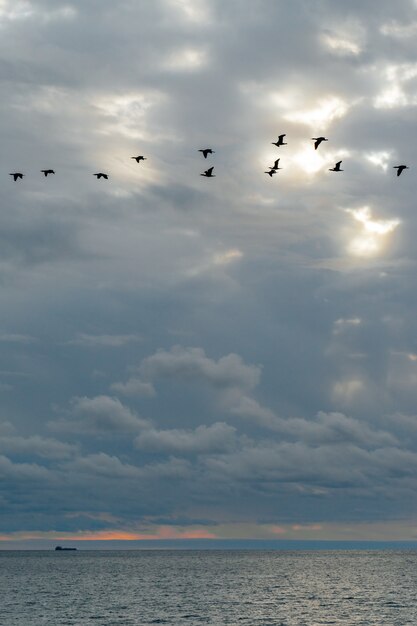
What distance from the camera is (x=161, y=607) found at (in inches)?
6969

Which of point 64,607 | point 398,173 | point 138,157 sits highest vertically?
point 138,157

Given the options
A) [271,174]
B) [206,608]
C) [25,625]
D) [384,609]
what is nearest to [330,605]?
[384,609]

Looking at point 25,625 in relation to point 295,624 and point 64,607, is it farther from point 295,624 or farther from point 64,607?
point 295,624

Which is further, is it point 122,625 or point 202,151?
point 122,625

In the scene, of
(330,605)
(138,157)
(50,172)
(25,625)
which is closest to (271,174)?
(138,157)

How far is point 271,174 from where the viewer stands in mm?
131125

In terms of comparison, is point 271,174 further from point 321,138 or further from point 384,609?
point 384,609

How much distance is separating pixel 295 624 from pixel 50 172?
84.0m

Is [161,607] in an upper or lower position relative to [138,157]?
lower

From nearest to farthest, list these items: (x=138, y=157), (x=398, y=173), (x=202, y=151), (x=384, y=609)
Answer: (x=398, y=173) → (x=202, y=151) → (x=138, y=157) → (x=384, y=609)

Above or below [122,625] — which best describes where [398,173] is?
above

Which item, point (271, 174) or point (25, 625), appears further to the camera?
point (25, 625)

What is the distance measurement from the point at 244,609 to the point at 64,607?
121ft

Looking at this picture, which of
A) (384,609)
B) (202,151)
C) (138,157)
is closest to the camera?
(202,151)
